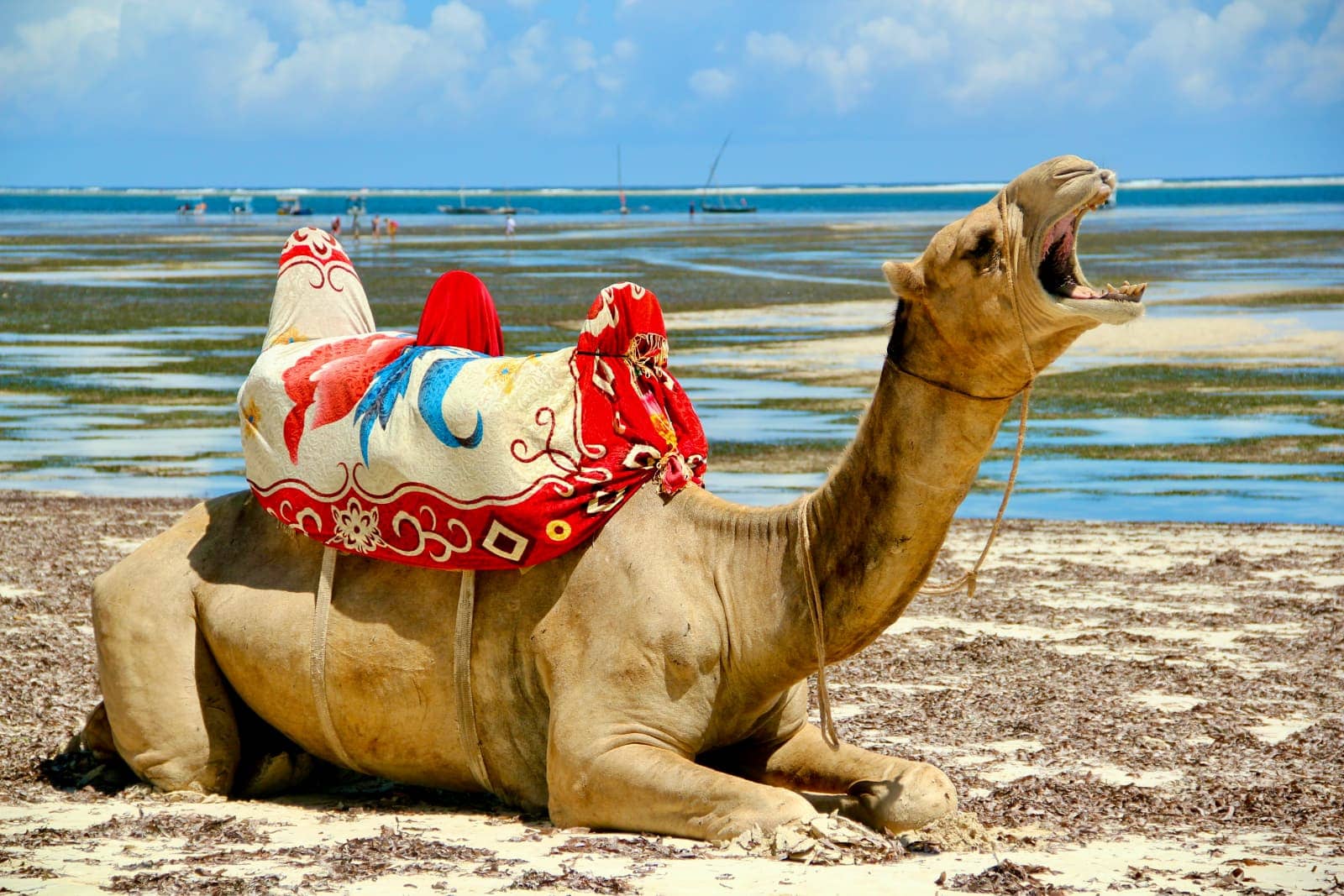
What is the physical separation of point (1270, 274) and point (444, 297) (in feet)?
142

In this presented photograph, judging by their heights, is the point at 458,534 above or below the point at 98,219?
below

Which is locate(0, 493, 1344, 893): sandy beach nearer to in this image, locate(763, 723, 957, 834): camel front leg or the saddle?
locate(763, 723, 957, 834): camel front leg

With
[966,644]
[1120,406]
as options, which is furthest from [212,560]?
[1120,406]

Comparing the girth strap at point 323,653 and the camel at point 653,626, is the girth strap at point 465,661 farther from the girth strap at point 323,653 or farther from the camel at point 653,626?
the girth strap at point 323,653

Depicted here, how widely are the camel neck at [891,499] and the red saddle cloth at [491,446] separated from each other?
74 centimetres

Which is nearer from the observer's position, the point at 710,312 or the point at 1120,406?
the point at 1120,406

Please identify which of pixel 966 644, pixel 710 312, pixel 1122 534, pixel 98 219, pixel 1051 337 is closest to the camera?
pixel 1051 337

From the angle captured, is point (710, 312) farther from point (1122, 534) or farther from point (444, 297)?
point (444, 297)

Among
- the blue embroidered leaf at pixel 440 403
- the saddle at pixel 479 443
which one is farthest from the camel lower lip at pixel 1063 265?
the blue embroidered leaf at pixel 440 403

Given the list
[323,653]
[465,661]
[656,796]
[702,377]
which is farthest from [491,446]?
[702,377]

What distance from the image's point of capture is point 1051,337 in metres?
5.02

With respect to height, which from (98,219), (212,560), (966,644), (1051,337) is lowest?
(966,644)

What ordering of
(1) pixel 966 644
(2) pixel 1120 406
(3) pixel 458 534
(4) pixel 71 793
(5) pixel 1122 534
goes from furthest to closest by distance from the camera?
1. (2) pixel 1120 406
2. (5) pixel 1122 534
3. (1) pixel 966 644
4. (4) pixel 71 793
5. (3) pixel 458 534

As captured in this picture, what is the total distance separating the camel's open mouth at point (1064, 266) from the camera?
485cm
